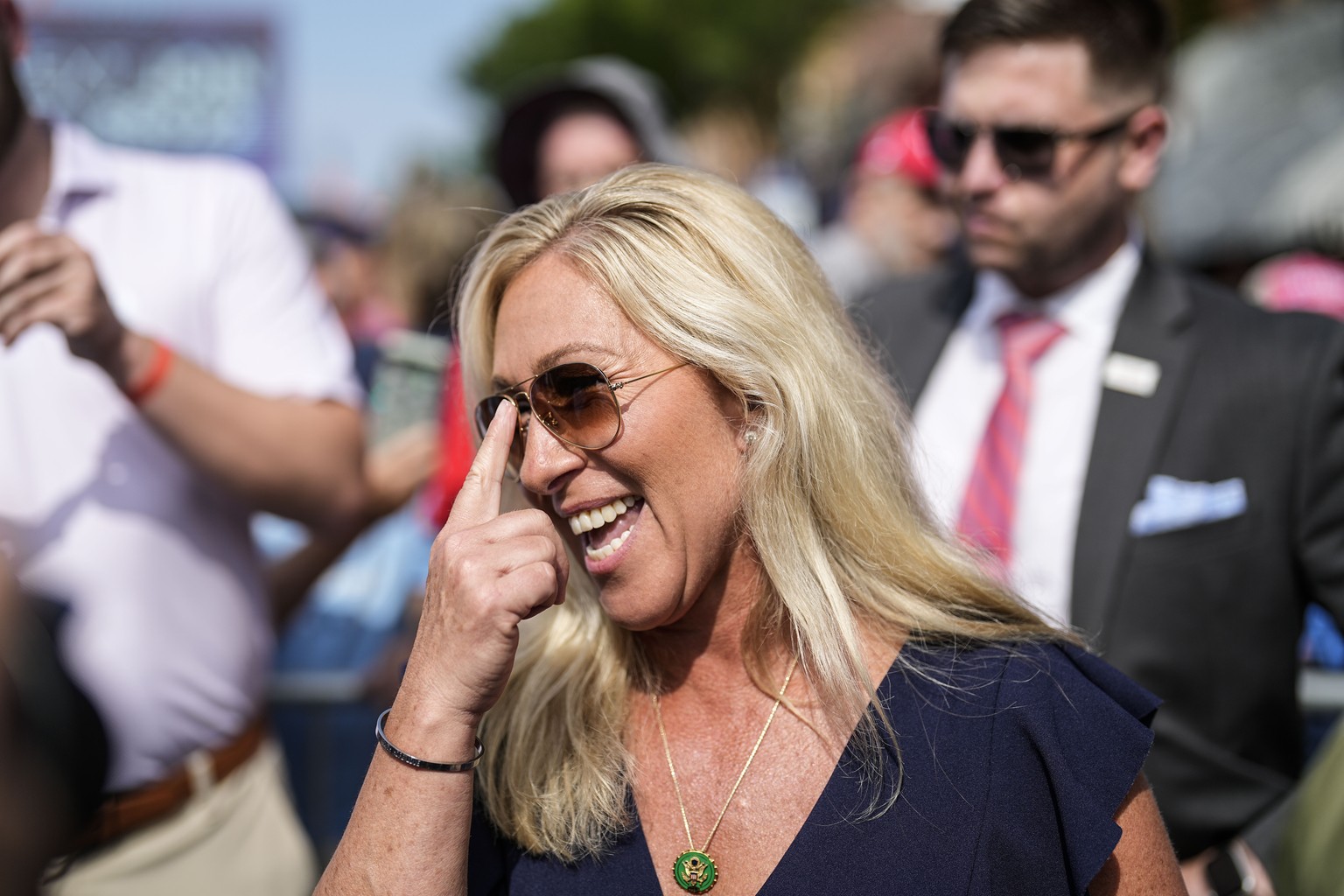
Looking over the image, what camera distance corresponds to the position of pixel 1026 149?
307 centimetres

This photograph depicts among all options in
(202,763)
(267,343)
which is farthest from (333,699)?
(267,343)

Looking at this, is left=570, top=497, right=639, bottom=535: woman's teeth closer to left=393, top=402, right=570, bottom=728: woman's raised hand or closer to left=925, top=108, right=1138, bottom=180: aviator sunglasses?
left=393, top=402, right=570, bottom=728: woman's raised hand

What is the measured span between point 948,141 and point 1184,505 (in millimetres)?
1130

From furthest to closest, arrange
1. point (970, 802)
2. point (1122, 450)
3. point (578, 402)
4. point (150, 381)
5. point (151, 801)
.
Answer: point (1122, 450) < point (151, 801) < point (150, 381) < point (578, 402) < point (970, 802)

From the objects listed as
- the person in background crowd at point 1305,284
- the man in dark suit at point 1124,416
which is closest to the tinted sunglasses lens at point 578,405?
the man in dark suit at point 1124,416

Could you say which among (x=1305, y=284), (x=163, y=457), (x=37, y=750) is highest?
(x=1305, y=284)

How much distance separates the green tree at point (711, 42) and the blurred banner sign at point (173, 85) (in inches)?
1375

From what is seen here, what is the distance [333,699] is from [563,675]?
78.6 inches

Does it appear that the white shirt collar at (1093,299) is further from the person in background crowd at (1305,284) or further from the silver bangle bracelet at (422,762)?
the silver bangle bracelet at (422,762)

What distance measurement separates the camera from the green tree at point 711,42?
4003 cm

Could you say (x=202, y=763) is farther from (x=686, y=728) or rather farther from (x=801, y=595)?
(x=801, y=595)

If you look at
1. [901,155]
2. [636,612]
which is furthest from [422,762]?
[901,155]

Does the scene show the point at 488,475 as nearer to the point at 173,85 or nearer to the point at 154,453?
the point at 154,453

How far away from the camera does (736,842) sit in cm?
194
